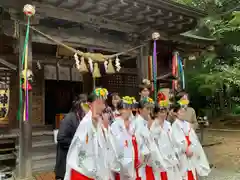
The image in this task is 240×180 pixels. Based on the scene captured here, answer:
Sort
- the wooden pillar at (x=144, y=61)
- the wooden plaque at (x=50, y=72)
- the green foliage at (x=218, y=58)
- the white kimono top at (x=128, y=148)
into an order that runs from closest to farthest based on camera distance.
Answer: the white kimono top at (x=128, y=148) < the wooden pillar at (x=144, y=61) < the wooden plaque at (x=50, y=72) < the green foliage at (x=218, y=58)

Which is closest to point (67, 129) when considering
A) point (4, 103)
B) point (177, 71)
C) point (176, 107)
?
point (176, 107)

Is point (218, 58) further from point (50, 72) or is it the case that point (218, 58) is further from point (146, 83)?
point (50, 72)

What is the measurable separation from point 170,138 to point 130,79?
6.59 m

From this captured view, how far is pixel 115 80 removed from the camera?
10.9 metres

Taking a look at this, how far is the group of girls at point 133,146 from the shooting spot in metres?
3.35

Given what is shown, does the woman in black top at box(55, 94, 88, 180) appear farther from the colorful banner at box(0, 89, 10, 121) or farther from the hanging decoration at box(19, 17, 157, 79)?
the colorful banner at box(0, 89, 10, 121)

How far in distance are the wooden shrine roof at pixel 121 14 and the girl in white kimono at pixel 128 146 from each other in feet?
10.9

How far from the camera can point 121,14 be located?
7.10m

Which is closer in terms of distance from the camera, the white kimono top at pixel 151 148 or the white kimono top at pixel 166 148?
the white kimono top at pixel 151 148

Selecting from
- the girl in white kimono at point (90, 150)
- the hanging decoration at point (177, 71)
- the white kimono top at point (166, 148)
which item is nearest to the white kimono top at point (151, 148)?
the white kimono top at point (166, 148)

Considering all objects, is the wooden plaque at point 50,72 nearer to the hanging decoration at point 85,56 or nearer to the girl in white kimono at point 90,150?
the hanging decoration at point 85,56

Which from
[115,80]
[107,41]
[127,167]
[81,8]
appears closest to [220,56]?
[115,80]

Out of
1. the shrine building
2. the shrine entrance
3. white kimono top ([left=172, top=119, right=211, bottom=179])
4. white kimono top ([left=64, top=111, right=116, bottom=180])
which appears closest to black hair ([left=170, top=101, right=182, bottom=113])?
white kimono top ([left=172, top=119, right=211, bottom=179])

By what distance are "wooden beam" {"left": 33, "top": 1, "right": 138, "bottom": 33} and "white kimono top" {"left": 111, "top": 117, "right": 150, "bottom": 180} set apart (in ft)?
11.6
